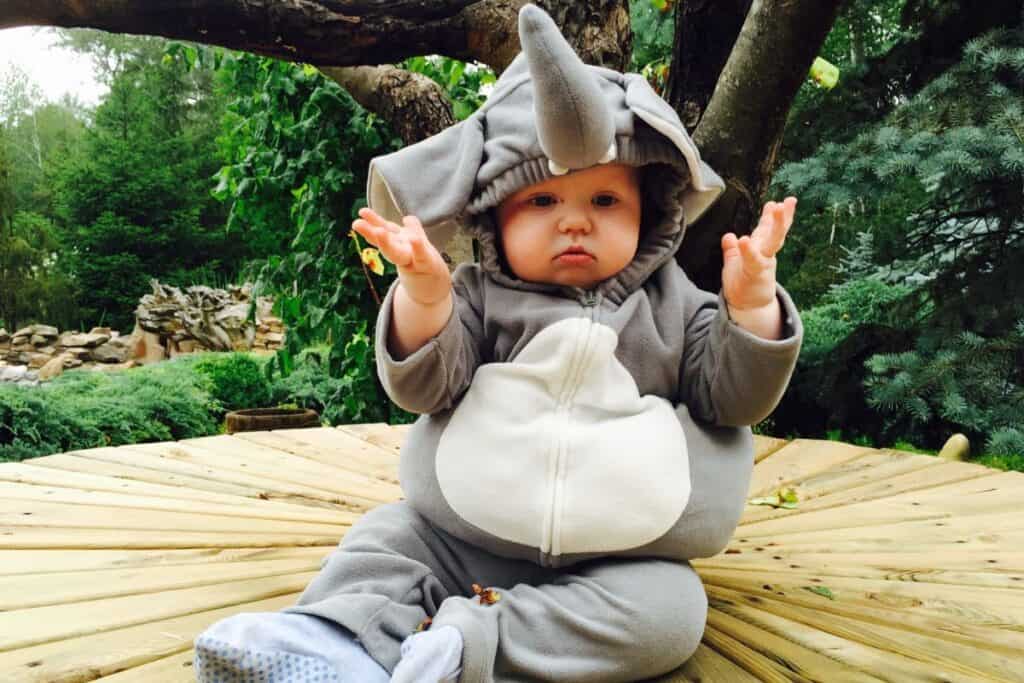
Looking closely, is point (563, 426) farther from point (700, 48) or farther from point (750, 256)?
point (700, 48)

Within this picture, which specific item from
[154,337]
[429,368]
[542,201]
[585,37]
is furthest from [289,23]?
[154,337]

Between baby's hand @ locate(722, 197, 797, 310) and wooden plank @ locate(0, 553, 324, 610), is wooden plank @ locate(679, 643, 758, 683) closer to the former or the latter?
baby's hand @ locate(722, 197, 797, 310)

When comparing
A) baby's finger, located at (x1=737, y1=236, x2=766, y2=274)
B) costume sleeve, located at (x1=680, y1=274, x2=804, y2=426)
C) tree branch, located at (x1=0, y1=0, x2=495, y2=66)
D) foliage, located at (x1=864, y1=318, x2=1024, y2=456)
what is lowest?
foliage, located at (x1=864, y1=318, x2=1024, y2=456)

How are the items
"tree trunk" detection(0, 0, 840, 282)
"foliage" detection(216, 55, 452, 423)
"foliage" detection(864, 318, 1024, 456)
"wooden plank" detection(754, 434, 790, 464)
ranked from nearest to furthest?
1. "tree trunk" detection(0, 0, 840, 282)
2. "wooden plank" detection(754, 434, 790, 464)
3. "foliage" detection(864, 318, 1024, 456)
4. "foliage" detection(216, 55, 452, 423)

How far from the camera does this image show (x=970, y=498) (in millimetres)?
1541

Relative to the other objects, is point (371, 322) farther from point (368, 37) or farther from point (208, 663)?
point (208, 663)

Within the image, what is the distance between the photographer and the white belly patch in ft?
2.95

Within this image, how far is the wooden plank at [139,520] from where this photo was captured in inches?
50.9

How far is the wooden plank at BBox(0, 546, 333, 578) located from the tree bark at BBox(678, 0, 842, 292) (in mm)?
823

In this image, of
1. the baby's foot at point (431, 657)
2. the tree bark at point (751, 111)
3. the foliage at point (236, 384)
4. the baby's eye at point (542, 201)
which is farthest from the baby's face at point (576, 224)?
the foliage at point (236, 384)

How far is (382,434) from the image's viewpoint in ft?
6.66

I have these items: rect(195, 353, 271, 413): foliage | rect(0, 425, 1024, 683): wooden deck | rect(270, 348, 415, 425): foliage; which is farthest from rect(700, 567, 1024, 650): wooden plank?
rect(195, 353, 271, 413): foliage

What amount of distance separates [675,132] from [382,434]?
131 centimetres

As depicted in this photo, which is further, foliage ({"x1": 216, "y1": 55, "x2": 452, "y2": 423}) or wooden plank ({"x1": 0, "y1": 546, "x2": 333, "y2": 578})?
foliage ({"x1": 216, "y1": 55, "x2": 452, "y2": 423})
